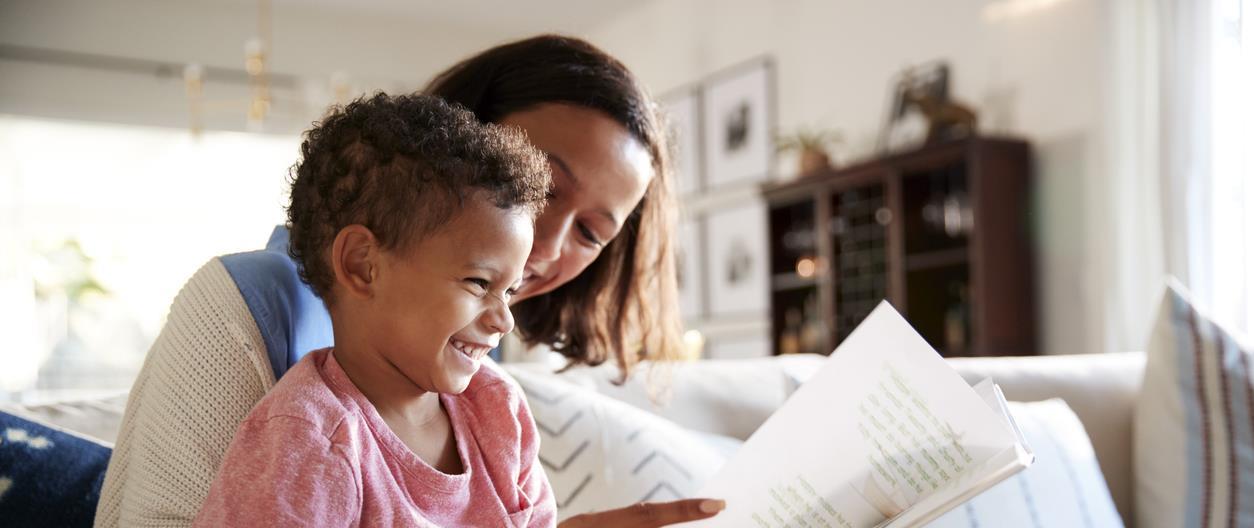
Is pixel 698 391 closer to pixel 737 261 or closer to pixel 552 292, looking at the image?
pixel 552 292

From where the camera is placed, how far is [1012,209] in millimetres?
4012

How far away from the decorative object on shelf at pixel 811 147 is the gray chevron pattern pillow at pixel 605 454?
3.37 metres

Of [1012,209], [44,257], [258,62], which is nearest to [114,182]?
[44,257]

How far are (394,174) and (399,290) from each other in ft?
0.27

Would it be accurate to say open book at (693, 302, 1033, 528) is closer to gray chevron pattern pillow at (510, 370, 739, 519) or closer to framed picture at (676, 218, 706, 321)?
gray chevron pattern pillow at (510, 370, 739, 519)

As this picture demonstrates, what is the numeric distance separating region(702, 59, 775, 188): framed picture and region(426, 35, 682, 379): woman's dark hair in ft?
13.2

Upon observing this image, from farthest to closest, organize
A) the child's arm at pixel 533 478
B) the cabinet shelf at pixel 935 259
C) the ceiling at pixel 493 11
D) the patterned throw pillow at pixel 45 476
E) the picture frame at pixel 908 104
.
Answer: the ceiling at pixel 493 11 < the picture frame at pixel 908 104 < the cabinet shelf at pixel 935 259 < the patterned throw pillow at pixel 45 476 < the child's arm at pixel 533 478

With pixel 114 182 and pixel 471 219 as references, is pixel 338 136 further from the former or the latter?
pixel 114 182

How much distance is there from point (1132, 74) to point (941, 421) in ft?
10.7

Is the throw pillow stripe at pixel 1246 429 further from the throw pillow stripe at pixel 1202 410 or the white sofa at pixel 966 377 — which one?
the white sofa at pixel 966 377

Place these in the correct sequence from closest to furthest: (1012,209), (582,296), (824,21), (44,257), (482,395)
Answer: (482,395)
(582,296)
(1012,209)
(824,21)
(44,257)

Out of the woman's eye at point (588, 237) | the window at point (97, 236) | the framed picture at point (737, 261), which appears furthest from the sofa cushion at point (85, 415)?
the window at point (97, 236)

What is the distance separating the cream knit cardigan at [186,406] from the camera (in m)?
0.83

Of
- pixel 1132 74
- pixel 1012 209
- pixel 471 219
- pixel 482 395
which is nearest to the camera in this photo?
pixel 471 219
